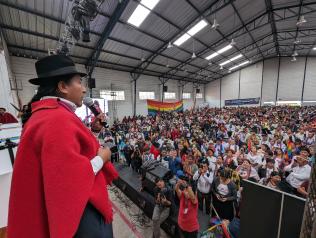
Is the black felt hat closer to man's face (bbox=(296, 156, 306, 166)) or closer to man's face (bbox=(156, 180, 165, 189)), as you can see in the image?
man's face (bbox=(156, 180, 165, 189))

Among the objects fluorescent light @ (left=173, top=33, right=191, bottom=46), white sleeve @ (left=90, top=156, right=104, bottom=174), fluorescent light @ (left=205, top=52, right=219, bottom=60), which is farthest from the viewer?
fluorescent light @ (left=205, top=52, right=219, bottom=60)

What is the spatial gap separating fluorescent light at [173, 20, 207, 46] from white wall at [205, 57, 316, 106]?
649 inches

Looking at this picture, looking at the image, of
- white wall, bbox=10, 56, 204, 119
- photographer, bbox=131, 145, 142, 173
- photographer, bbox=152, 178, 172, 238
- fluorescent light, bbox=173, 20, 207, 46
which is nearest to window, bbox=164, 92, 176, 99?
white wall, bbox=10, 56, 204, 119

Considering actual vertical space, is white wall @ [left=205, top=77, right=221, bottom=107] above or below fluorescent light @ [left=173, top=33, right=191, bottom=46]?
below

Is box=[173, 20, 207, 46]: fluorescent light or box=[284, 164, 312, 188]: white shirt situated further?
box=[173, 20, 207, 46]: fluorescent light

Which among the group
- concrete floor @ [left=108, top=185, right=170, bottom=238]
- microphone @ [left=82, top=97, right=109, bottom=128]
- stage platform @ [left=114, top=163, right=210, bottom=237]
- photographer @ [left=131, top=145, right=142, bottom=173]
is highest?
microphone @ [left=82, top=97, right=109, bottom=128]

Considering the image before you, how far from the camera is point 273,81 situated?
21719mm

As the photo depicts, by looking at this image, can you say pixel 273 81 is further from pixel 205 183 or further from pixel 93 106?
pixel 93 106

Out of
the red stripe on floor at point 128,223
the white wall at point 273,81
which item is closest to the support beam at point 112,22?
the red stripe on floor at point 128,223

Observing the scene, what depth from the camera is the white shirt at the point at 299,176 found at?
3.40 metres

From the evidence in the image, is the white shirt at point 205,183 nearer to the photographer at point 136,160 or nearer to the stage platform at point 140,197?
the stage platform at point 140,197

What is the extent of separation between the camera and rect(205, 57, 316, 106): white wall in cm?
2006

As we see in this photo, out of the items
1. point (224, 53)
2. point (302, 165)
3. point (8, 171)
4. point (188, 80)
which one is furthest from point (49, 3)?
point (188, 80)

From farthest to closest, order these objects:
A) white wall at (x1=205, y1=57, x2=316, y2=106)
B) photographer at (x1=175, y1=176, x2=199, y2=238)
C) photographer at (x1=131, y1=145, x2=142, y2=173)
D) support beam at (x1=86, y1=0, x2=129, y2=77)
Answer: white wall at (x1=205, y1=57, x2=316, y2=106) < support beam at (x1=86, y1=0, x2=129, y2=77) < photographer at (x1=131, y1=145, x2=142, y2=173) < photographer at (x1=175, y1=176, x2=199, y2=238)
